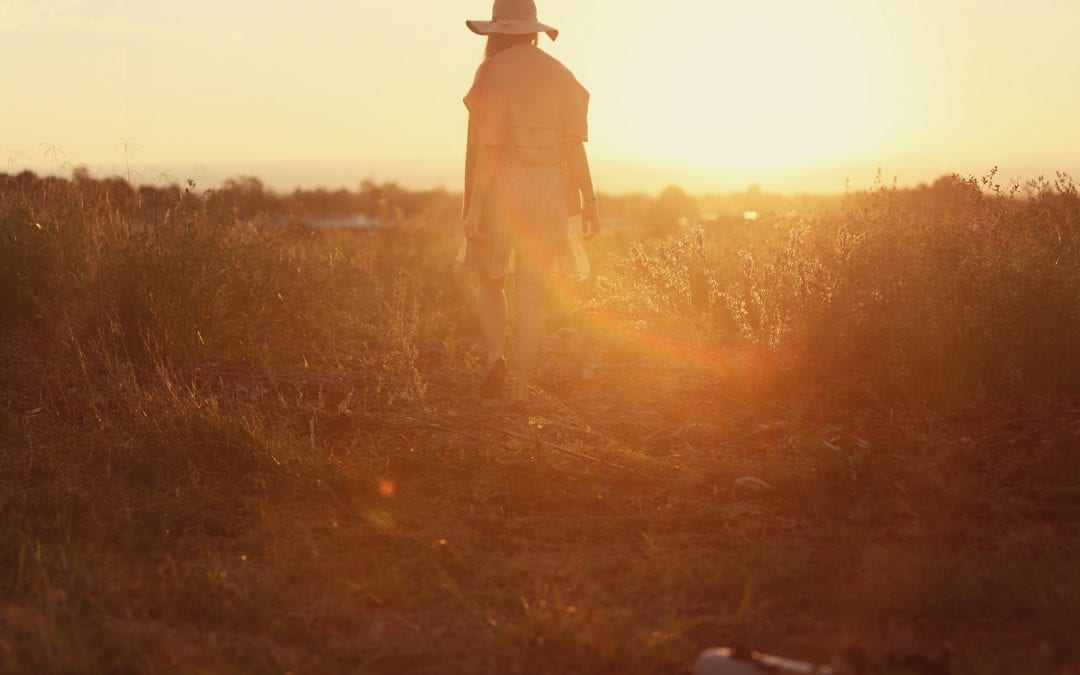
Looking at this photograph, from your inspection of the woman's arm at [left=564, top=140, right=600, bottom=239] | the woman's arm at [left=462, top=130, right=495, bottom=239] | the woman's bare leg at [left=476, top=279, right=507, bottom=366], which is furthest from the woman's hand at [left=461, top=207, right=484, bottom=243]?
the woman's arm at [left=564, top=140, right=600, bottom=239]

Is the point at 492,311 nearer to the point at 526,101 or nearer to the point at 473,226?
the point at 473,226

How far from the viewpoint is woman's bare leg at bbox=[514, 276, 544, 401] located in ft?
19.5

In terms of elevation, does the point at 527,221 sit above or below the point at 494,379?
above

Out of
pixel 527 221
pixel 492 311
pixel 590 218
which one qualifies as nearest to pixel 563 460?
pixel 492 311

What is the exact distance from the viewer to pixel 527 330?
19.5 feet

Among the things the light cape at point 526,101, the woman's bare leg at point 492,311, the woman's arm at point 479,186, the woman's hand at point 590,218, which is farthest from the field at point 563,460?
the light cape at point 526,101

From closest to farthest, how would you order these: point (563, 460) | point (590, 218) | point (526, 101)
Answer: point (563, 460) < point (526, 101) < point (590, 218)

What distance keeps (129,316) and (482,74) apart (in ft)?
8.83

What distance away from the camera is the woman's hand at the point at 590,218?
19.8 feet

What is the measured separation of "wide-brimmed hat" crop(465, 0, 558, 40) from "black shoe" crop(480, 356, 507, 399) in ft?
5.77

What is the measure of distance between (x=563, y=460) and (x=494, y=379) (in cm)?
115

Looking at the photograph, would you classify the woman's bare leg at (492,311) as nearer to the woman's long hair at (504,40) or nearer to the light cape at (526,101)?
the light cape at (526,101)

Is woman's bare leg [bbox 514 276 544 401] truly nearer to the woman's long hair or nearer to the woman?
the woman

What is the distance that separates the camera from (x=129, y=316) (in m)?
6.75
